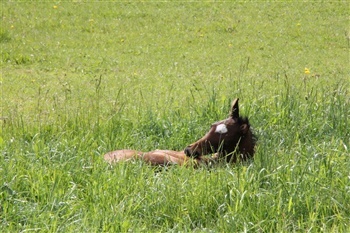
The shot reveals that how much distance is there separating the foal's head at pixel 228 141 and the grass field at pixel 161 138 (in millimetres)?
228

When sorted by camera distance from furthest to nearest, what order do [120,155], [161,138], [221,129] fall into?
[161,138] < [221,129] < [120,155]

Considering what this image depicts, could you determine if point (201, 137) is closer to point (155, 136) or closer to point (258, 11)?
point (155, 136)

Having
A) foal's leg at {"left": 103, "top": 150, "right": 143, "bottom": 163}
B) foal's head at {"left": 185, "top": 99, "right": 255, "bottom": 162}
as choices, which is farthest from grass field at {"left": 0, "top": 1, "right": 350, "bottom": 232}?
foal's head at {"left": 185, "top": 99, "right": 255, "bottom": 162}

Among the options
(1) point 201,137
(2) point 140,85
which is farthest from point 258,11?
(1) point 201,137

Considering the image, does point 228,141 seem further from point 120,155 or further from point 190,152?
point 120,155

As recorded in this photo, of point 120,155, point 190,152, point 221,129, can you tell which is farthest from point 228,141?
point 120,155

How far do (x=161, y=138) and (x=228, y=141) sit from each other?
845 mm

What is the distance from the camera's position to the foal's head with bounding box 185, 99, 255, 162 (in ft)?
20.9

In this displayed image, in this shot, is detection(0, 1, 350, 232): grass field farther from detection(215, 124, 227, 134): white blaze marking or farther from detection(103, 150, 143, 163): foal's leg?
detection(215, 124, 227, 134): white blaze marking

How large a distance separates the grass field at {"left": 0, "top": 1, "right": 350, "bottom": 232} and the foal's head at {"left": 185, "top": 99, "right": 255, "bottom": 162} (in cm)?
23

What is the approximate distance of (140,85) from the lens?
1045cm

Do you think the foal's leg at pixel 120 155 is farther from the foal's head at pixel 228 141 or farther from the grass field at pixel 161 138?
the foal's head at pixel 228 141

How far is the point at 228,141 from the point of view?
6.46 m

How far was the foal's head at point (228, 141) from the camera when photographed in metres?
6.36
